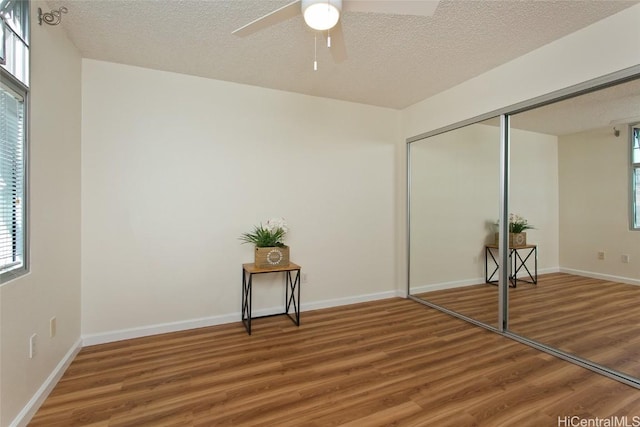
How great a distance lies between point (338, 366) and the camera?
2254 millimetres

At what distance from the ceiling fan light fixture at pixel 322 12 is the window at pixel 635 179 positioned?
2.45 metres

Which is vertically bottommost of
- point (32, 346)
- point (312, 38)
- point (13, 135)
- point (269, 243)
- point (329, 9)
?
point (32, 346)

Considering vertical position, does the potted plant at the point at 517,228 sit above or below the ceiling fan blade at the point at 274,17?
below

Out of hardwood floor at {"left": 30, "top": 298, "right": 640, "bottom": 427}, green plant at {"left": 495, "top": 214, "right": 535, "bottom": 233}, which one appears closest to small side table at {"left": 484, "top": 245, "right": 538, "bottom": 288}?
green plant at {"left": 495, "top": 214, "right": 535, "bottom": 233}

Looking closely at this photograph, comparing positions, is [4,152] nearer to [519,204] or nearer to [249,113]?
[249,113]

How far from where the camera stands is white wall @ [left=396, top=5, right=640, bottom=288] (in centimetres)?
200

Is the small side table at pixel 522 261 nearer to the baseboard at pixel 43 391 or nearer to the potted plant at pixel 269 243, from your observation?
the potted plant at pixel 269 243

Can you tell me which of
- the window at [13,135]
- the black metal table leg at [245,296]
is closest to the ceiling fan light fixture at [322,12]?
the window at [13,135]

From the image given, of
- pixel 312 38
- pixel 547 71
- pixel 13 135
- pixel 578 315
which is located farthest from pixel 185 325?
pixel 547 71

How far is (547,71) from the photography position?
2418 mm

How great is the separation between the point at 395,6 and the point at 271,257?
2327 mm

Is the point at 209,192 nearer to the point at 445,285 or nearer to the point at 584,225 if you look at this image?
the point at 445,285

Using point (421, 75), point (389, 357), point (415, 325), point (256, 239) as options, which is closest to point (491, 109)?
point (421, 75)

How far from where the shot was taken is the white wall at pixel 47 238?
1557 millimetres
